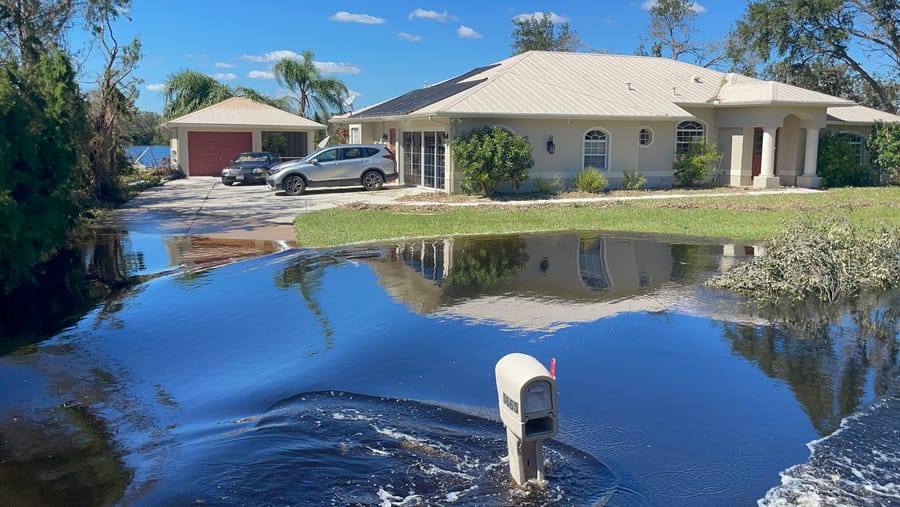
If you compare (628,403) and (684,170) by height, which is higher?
(684,170)

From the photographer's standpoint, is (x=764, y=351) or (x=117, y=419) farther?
(x=764, y=351)

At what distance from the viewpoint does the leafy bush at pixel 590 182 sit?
2480 centimetres

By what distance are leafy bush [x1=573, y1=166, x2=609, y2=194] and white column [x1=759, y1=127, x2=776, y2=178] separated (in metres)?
6.38

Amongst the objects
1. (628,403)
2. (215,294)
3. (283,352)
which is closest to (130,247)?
(215,294)

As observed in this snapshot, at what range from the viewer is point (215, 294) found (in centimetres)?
1074

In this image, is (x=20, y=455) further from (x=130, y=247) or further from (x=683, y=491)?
(x=130, y=247)

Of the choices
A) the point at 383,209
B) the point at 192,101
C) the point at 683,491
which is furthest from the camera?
the point at 192,101

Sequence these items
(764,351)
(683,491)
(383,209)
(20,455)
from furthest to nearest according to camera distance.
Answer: (383,209) < (764,351) < (20,455) < (683,491)

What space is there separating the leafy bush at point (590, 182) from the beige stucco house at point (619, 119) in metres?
0.64

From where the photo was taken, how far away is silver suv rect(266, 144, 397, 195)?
1030 inches

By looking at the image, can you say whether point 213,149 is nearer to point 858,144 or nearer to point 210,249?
point 210,249

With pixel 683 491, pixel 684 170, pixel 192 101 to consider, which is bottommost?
pixel 683 491

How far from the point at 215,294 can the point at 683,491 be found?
24.9 feet

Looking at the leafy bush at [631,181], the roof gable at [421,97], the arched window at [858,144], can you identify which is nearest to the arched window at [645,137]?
the leafy bush at [631,181]
